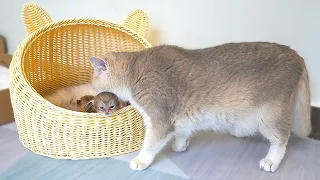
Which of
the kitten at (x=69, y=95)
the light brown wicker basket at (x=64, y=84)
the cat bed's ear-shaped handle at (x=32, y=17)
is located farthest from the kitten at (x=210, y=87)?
the cat bed's ear-shaped handle at (x=32, y=17)

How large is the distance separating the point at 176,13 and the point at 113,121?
0.91 meters

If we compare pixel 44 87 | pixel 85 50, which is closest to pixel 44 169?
pixel 44 87

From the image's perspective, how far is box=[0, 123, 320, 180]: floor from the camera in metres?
1.38

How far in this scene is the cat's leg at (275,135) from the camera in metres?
1.35

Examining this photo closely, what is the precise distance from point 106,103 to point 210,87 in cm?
48

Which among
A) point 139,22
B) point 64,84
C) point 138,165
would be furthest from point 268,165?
point 64,84

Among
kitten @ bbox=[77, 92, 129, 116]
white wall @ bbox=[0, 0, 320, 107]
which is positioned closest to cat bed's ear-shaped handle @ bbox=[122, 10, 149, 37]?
white wall @ bbox=[0, 0, 320, 107]

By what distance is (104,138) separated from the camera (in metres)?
1.47

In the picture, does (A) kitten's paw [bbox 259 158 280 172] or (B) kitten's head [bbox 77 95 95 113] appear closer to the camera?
(A) kitten's paw [bbox 259 158 280 172]

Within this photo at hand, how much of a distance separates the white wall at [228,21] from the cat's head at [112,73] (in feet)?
2.44

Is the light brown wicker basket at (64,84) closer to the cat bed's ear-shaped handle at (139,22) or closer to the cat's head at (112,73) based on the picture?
the cat bed's ear-shaped handle at (139,22)

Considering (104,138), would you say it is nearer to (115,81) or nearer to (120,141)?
(120,141)

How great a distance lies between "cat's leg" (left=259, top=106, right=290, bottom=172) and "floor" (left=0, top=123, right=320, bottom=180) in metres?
0.04

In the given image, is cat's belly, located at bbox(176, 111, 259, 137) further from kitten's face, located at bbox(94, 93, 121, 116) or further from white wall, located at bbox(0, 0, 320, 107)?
white wall, located at bbox(0, 0, 320, 107)
